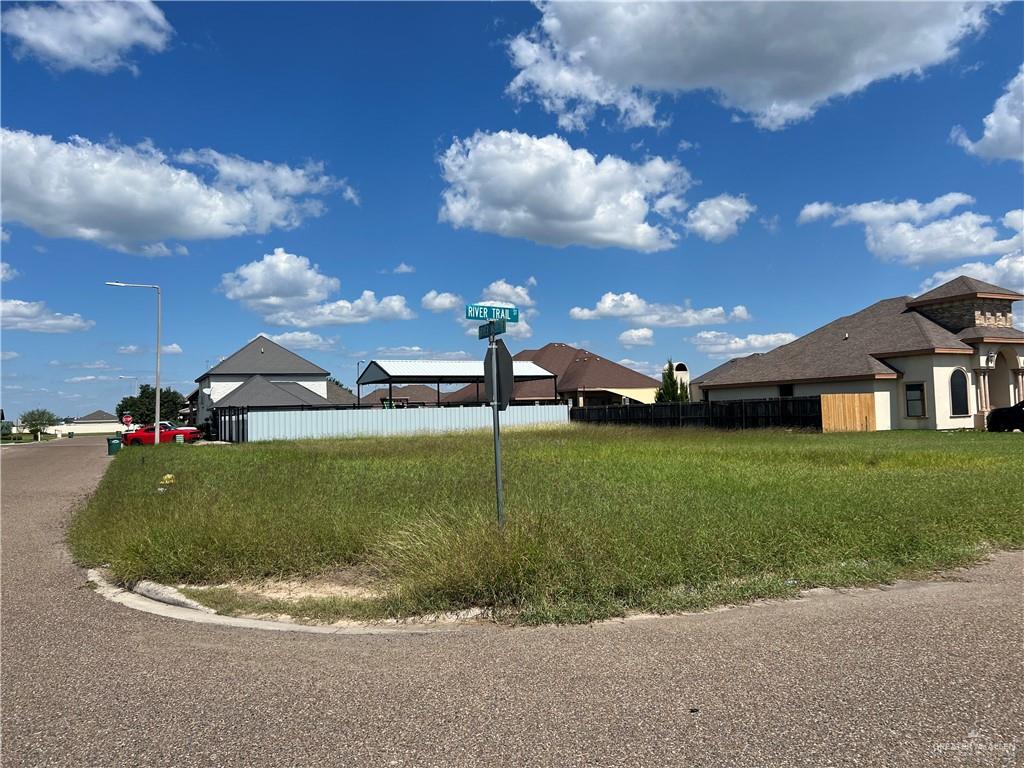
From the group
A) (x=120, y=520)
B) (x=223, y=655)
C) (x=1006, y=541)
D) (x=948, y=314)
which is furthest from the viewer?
(x=948, y=314)

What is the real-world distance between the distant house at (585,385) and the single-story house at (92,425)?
96.1 metres

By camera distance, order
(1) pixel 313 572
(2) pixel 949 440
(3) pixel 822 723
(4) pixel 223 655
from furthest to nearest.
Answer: (2) pixel 949 440, (1) pixel 313 572, (4) pixel 223 655, (3) pixel 822 723

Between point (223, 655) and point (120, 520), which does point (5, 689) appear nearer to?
point (223, 655)

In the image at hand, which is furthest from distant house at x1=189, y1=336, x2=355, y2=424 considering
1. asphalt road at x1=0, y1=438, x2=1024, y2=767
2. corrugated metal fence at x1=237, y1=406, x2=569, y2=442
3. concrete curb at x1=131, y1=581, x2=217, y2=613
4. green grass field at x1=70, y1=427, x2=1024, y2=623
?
asphalt road at x1=0, y1=438, x2=1024, y2=767

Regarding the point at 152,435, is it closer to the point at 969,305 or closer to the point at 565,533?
the point at 565,533

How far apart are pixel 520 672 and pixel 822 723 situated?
184 centimetres

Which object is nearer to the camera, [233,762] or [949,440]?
[233,762]

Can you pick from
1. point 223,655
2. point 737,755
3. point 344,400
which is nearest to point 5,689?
point 223,655

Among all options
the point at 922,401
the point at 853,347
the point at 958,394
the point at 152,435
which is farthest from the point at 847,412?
the point at 152,435

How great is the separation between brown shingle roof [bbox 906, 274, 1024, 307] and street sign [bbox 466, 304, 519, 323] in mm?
35984

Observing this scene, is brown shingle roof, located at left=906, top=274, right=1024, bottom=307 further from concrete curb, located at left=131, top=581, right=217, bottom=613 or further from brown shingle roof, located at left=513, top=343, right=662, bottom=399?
concrete curb, located at left=131, top=581, right=217, bottom=613

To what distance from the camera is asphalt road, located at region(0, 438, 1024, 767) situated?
143 inches

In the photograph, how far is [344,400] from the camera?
318 ft

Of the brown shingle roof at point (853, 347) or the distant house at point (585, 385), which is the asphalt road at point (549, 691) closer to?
the brown shingle roof at point (853, 347)
